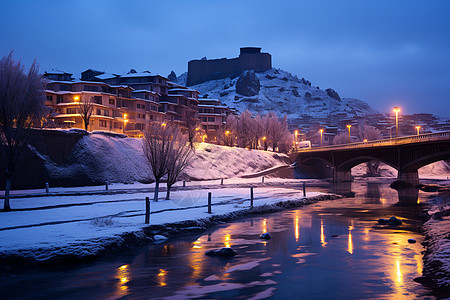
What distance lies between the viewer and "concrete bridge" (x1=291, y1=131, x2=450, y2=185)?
180 feet

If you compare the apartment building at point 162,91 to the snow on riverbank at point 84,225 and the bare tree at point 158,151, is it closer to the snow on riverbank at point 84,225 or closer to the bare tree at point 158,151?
the bare tree at point 158,151

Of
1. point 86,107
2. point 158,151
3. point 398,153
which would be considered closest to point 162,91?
point 86,107

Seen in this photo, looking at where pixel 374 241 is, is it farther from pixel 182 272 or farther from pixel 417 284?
pixel 182 272

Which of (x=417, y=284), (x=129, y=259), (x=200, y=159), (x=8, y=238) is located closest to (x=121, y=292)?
(x=129, y=259)

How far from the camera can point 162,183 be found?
58625 mm

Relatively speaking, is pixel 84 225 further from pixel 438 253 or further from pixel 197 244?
pixel 438 253

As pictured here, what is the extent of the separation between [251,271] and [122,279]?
4.18m

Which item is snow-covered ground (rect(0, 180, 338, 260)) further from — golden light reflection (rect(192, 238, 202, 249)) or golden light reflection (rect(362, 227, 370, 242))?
golden light reflection (rect(362, 227, 370, 242))

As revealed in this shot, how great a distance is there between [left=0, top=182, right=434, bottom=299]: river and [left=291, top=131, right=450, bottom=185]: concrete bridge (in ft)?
132

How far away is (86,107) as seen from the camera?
73375mm

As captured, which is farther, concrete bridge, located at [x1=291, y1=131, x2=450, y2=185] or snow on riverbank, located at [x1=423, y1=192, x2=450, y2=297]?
concrete bridge, located at [x1=291, y1=131, x2=450, y2=185]

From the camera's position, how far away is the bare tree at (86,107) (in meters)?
72.4

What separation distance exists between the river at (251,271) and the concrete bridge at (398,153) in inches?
1590

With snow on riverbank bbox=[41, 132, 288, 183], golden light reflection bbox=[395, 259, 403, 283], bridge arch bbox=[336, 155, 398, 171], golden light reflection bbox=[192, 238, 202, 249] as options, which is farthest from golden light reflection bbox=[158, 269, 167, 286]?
bridge arch bbox=[336, 155, 398, 171]
